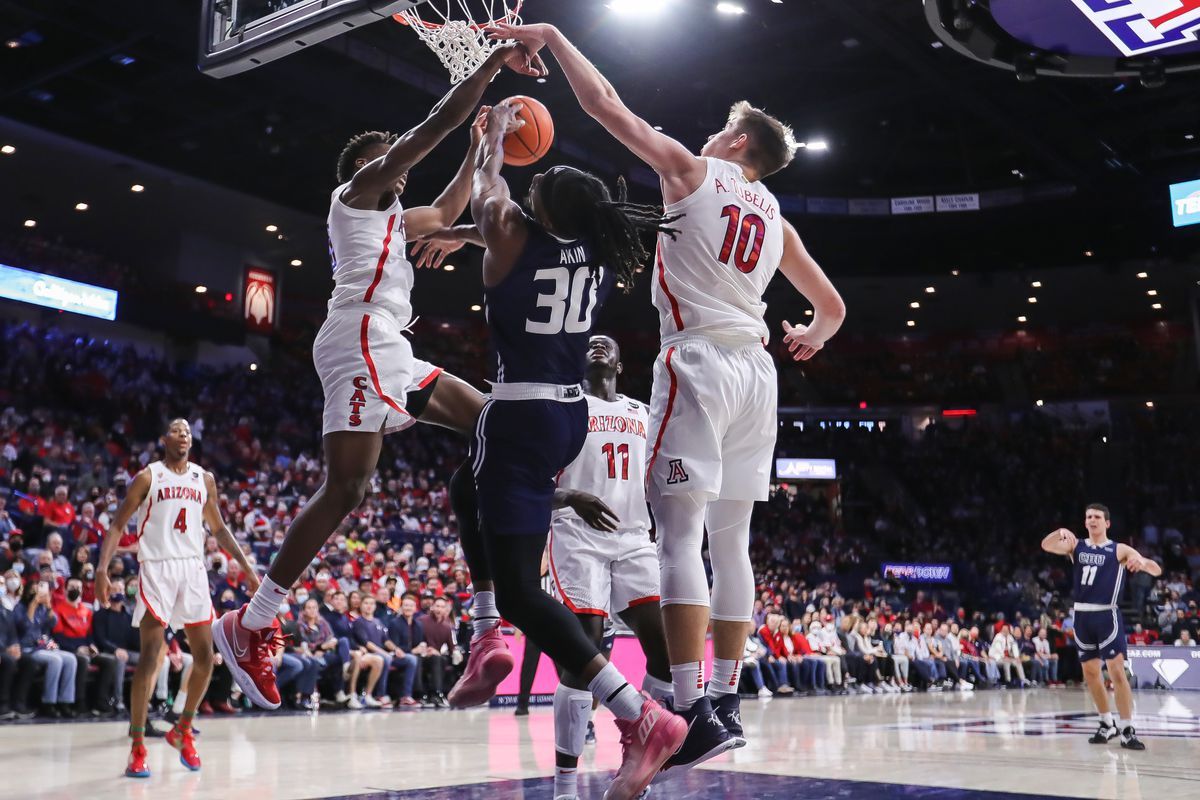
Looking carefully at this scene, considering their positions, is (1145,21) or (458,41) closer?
(458,41)

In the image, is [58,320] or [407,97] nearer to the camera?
[407,97]

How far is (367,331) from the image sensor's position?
14.4 ft

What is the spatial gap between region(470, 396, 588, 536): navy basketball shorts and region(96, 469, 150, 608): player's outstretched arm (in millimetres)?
3991

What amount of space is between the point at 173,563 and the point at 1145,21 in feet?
29.3

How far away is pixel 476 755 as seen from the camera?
717 centimetres

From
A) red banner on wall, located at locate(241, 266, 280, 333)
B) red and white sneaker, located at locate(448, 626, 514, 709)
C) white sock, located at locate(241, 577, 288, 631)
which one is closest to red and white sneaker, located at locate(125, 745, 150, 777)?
white sock, located at locate(241, 577, 288, 631)

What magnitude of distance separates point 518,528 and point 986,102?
1821 centimetres

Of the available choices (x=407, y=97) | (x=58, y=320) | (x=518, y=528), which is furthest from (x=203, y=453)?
(x=518, y=528)

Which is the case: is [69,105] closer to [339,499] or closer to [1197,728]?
[339,499]

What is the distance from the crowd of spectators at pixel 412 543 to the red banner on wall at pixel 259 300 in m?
1.12

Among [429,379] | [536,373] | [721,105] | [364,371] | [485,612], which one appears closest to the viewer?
[536,373]

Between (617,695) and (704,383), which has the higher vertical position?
(704,383)

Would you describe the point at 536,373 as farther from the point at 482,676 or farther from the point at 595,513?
the point at 482,676

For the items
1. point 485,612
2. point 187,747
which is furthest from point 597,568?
point 187,747
